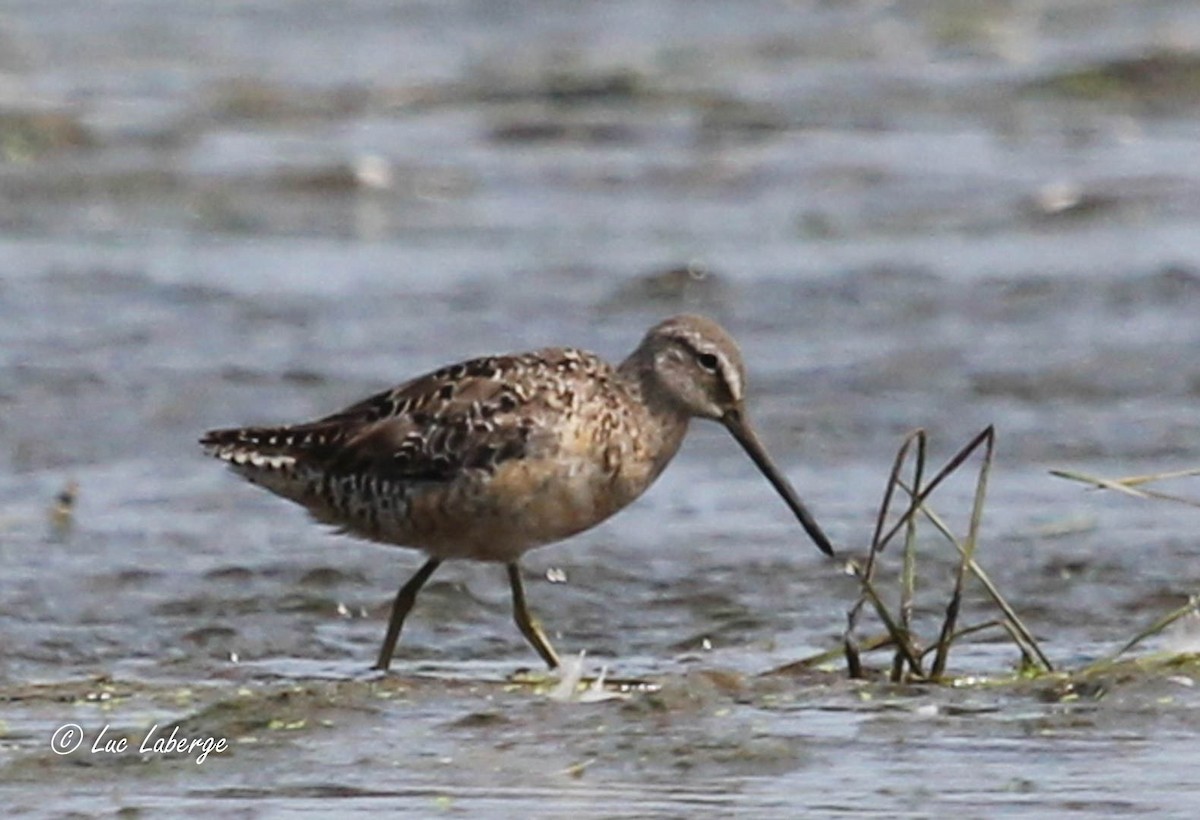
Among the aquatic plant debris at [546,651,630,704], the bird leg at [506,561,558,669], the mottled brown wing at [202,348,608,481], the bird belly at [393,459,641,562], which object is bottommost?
the bird leg at [506,561,558,669]

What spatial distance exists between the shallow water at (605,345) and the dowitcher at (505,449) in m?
0.35

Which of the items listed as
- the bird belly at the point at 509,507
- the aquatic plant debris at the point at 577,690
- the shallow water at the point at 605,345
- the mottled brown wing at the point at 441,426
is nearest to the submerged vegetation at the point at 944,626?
the shallow water at the point at 605,345

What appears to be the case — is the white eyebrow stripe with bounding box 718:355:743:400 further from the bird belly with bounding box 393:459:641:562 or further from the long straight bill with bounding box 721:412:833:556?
the bird belly with bounding box 393:459:641:562

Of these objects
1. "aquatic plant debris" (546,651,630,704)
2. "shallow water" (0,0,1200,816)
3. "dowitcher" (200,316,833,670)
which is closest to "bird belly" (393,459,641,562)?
"dowitcher" (200,316,833,670)

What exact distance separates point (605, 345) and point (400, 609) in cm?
464

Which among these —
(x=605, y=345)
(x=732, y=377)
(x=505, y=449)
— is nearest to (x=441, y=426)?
(x=505, y=449)

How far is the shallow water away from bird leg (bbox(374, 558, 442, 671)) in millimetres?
140

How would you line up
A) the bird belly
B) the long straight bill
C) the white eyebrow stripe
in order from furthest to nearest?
the long straight bill
the white eyebrow stripe
the bird belly

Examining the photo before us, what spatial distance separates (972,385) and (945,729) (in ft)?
16.6

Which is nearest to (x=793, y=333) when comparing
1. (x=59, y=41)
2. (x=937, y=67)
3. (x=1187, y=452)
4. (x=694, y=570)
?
(x=1187, y=452)

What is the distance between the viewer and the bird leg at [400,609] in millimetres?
7176

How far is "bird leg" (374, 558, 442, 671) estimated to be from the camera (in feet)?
23.5

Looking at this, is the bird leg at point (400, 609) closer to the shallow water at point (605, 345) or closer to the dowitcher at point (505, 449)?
the dowitcher at point (505, 449)

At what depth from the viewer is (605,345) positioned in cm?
1188
